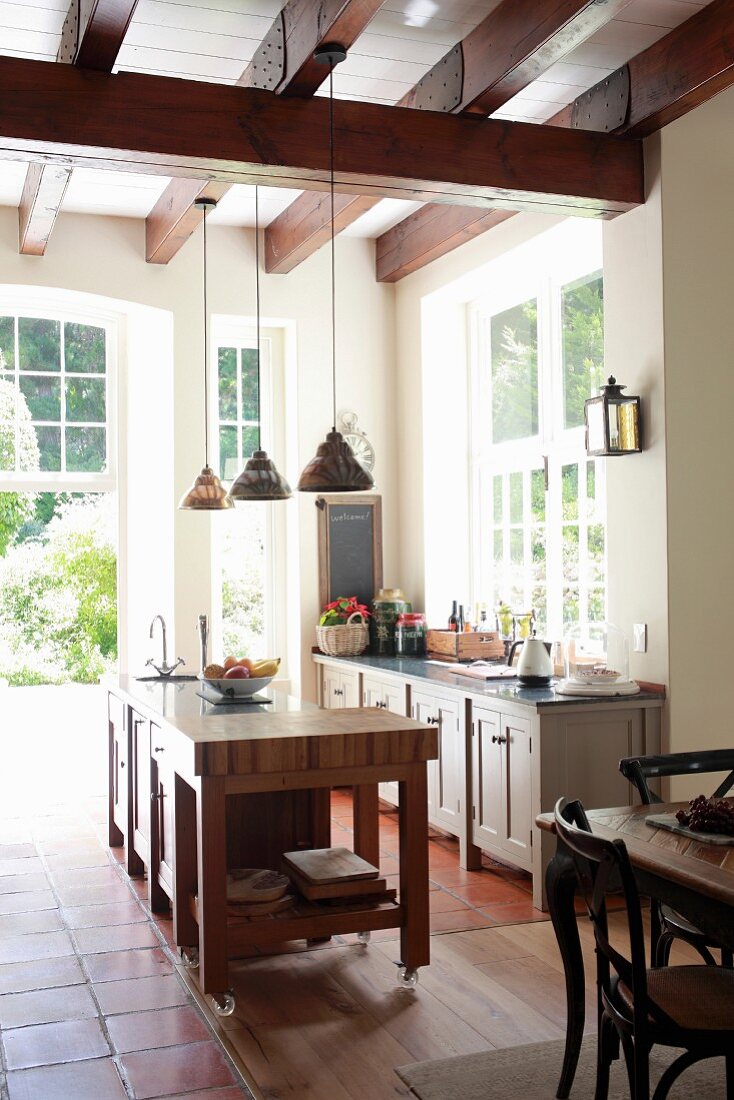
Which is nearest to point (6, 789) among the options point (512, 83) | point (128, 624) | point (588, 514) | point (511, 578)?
point (128, 624)

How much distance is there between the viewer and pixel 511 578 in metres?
6.63

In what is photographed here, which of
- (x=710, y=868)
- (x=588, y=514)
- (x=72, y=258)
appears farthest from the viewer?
(x=72, y=258)

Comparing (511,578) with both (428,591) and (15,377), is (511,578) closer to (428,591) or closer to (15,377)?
(428,591)

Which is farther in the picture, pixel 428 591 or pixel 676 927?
pixel 428 591

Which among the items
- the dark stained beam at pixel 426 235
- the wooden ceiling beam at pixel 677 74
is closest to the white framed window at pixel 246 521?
the dark stained beam at pixel 426 235

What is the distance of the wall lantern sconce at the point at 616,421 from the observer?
477cm

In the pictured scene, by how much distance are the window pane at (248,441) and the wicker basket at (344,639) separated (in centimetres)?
124

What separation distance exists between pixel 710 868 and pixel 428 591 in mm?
4586

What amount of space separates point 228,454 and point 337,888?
385 centimetres

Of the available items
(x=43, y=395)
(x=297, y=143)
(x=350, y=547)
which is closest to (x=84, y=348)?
(x=43, y=395)

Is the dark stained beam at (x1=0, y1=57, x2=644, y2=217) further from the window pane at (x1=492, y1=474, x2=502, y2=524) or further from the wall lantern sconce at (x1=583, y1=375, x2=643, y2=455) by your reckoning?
the window pane at (x1=492, y1=474, x2=502, y2=524)

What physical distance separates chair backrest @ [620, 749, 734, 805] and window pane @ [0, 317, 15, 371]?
4996mm

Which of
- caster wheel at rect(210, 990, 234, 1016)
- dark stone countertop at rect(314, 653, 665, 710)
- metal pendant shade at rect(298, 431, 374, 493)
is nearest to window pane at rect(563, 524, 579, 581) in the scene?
dark stone countertop at rect(314, 653, 665, 710)

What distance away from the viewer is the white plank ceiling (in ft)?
13.3
